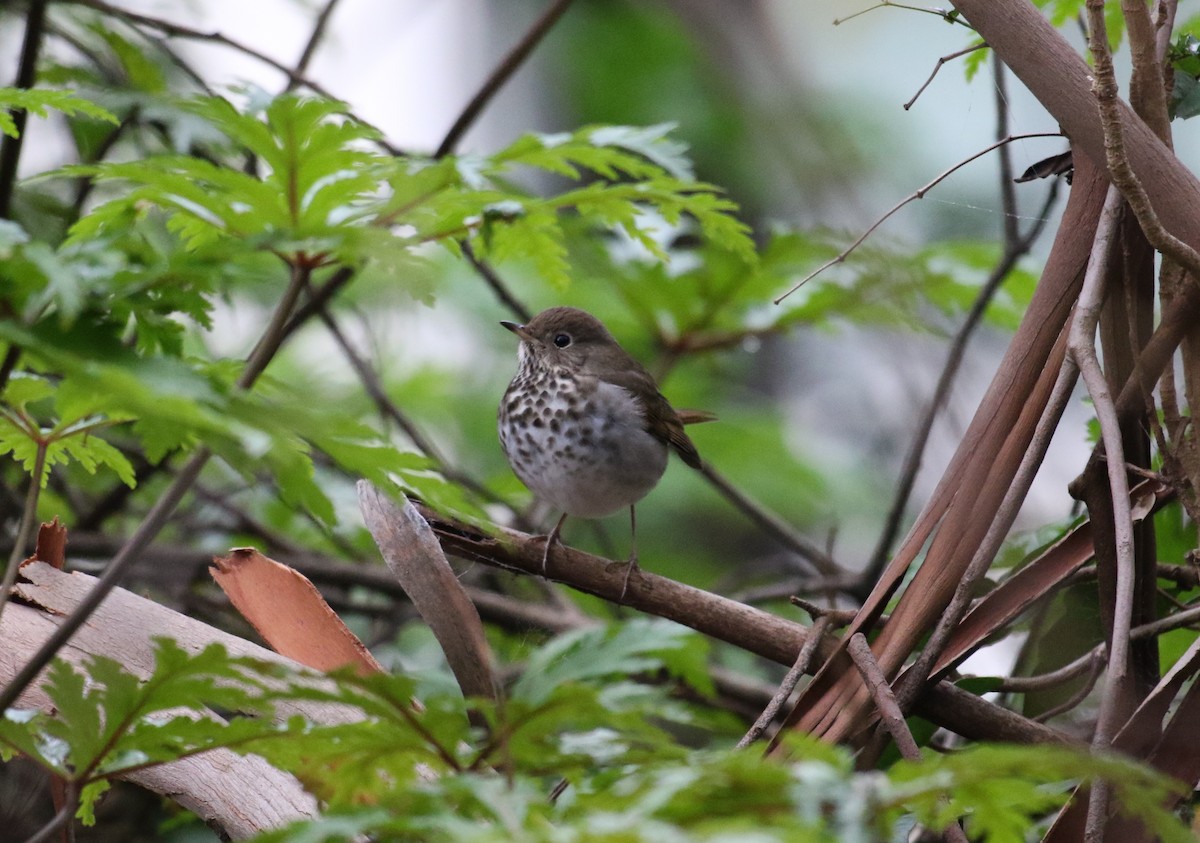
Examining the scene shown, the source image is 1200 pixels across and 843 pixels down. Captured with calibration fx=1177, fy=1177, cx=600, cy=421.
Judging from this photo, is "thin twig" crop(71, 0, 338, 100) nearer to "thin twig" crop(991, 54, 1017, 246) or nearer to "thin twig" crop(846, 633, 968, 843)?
"thin twig" crop(991, 54, 1017, 246)

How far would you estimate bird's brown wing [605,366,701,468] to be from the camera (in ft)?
8.73

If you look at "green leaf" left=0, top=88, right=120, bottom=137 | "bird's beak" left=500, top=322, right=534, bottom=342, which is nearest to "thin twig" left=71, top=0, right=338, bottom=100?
"bird's beak" left=500, top=322, right=534, bottom=342

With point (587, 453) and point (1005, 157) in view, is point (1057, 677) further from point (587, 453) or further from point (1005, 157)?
point (587, 453)

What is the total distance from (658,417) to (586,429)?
19cm

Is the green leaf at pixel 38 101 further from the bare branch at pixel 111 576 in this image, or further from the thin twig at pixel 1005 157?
the thin twig at pixel 1005 157

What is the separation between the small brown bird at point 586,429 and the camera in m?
2.57

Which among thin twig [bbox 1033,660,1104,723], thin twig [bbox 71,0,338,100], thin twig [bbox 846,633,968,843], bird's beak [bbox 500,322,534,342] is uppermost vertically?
thin twig [bbox 71,0,338,100]

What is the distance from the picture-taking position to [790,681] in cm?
131

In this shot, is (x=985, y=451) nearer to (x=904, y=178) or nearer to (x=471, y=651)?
(x=471, y=651)

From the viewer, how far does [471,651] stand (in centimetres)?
138

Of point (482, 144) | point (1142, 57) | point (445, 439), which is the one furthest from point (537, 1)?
point (1142, 57)

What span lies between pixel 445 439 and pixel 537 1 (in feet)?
9.76

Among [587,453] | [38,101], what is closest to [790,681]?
[38,101]

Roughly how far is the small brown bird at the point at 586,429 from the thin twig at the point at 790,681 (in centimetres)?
113
